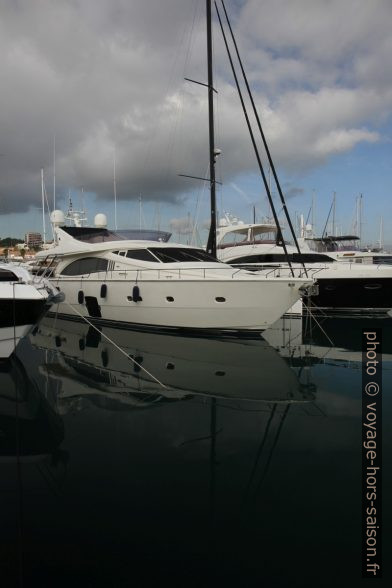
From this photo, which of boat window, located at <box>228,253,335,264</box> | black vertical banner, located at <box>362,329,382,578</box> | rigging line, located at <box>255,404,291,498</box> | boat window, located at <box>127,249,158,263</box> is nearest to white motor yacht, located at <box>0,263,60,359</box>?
boat window, located at <box>127,249,158,263</box>

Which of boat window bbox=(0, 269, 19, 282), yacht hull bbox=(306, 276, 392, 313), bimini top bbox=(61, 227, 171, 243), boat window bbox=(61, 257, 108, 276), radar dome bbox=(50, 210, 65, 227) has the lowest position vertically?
yacht hull bbox=(306, 276, 392, 313)

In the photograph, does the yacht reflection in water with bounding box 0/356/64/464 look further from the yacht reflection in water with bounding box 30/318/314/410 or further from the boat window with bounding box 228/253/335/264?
the boat window with bounding box 228/253/335/264

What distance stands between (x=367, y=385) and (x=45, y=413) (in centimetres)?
537

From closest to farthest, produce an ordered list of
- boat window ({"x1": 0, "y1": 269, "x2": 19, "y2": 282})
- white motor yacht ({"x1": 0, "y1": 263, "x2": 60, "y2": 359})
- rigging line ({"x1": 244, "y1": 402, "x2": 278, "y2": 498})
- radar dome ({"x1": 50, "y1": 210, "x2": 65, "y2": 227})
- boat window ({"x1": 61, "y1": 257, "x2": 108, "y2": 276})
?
rigging line ({"x1": 244, "y1": 402, "x2": 278, "y2": 498}) → white motor yacht ({"x1": 0, "y1": 263, "x2": 60, "y2": 359}) → boat window ({"x1": 0, "y1": 269, "x2": 19, "y2": 282}) → boat window ({"x1": 61, "y1": 257, "x2": 108, "y2": 276}) → radar dome ({"x1": 50, "y1": 210, "x2": 65, "y2": 227})

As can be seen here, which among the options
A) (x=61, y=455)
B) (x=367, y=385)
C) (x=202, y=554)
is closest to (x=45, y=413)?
(x=61, y=455)

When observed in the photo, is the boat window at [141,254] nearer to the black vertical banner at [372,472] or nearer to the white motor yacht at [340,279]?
the white motor yacht at [340,279]

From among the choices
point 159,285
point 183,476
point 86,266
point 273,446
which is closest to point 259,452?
point 273,446

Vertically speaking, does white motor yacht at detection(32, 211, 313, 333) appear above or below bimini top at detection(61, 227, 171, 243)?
below

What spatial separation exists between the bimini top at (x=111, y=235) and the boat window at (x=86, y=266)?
0.86m

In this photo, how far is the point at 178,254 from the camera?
41.4 ft

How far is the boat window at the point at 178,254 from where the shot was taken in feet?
40.8

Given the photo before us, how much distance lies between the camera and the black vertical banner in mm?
3012

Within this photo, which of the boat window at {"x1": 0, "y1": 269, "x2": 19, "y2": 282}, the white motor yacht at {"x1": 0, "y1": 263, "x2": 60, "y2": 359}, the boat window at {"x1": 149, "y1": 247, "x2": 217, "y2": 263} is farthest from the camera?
the boat window at {"x1": 149, "y1": 247, "x2": 217, "y2": 263}

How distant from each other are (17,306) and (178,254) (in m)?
5.64
